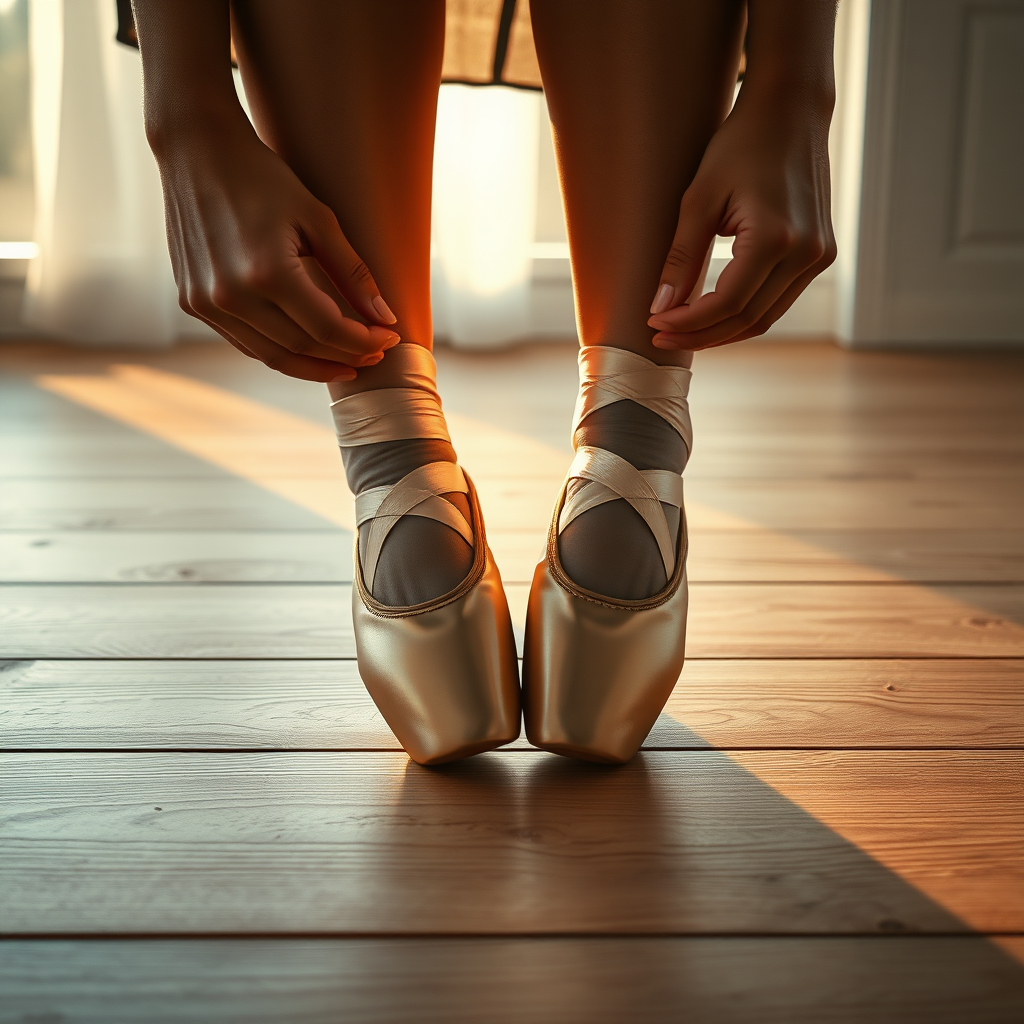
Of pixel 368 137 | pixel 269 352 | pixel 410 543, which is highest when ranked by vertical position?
pixel 368 137

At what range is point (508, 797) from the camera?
1.63 ft

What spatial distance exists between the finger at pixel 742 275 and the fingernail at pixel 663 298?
1cm

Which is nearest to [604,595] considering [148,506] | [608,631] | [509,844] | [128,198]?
[608,631]

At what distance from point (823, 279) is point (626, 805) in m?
1.66

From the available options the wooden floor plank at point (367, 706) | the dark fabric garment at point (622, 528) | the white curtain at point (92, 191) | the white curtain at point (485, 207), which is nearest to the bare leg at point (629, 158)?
the dark fabric garment at point (622, 528)

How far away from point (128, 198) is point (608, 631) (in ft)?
5.24

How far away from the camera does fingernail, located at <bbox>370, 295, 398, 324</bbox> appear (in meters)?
0.52

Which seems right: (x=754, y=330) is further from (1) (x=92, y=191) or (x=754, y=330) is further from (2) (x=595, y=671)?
(1) (x=92, y=191)

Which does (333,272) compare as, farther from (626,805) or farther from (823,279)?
(823,279)

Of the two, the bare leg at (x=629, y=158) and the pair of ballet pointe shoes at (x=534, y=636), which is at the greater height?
the bare leg at (x=629, y=158)

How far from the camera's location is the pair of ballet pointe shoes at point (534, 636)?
0.51m

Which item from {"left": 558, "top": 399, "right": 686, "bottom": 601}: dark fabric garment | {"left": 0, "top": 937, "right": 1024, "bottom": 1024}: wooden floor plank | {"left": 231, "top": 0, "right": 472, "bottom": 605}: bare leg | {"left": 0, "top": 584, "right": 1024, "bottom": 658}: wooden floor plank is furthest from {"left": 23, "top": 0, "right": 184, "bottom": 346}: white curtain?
{"left": 0, "top": 937, "right": 1024, "bottom": 1024}: wooden floor plank

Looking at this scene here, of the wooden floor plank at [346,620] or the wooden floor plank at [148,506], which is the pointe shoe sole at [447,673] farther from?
the wooden floor plank at [148,506]

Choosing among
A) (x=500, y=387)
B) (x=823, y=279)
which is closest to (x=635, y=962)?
(x=500, y=387)
